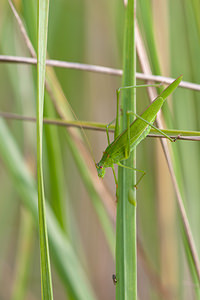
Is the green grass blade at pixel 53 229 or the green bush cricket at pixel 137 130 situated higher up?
the green bush cricket at pixel 137 130

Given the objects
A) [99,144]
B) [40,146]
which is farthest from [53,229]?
[99,144]

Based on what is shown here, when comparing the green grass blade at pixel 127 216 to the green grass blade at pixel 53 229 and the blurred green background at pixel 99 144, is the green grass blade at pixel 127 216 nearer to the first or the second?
the blurred green background at pixel 99 144

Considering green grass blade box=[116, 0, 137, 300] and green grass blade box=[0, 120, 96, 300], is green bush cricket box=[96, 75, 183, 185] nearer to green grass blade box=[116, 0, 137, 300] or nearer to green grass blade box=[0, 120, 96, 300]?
green grass blade box=[116, 0, 137, 300]

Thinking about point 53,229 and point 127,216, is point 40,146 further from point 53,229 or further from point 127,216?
point 53,229

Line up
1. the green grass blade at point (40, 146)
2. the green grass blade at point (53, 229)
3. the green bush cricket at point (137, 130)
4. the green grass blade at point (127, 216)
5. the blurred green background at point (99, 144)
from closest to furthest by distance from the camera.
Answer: the green grass blade at point (40, 146)
the green grass blade at point (127, 216)
the green bush cricket at point (137, 130)
the green grass blade at point (53, 229)
the blurred green background at point (99, 144)

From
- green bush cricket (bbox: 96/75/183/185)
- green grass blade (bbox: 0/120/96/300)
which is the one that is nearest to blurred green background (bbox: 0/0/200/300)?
green grass blade (bbox: 0/120/96/300)

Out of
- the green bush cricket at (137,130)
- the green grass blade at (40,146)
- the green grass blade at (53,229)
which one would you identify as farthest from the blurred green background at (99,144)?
the green grass blade at (40,146)
